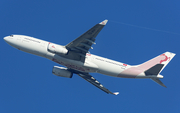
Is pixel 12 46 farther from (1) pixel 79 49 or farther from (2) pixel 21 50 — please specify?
(1) pixel 79 49

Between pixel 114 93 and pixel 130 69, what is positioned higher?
pixel 130 69

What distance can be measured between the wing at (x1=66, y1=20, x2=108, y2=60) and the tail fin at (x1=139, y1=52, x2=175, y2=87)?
10710mm

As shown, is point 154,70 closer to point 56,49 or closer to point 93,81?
point 93,81

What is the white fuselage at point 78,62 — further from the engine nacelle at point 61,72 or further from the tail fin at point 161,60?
the engine nacelle at point 61,72

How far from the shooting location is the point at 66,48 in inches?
1471

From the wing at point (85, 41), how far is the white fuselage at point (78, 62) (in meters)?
1.70

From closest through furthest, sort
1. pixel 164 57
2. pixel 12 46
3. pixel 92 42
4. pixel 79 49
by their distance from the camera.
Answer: pixel 92 42, pixel 79 49, pixel 12 46, pixel 164 57

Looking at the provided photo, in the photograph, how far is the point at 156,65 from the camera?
36.4m

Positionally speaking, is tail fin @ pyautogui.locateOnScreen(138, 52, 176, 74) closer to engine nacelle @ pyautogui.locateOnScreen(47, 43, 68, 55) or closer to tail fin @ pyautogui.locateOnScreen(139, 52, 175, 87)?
tail fin @ pyautogui.locateOnScreen(139, 52, 175, 87)

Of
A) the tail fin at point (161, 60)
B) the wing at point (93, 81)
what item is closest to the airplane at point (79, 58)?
the tail fin at point (161, 60)

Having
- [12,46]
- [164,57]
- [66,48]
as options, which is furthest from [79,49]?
[164,57]

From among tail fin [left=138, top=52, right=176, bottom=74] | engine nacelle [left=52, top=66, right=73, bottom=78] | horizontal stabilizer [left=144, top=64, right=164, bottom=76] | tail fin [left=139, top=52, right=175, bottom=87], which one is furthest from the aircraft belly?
tail fin [left=138, top=52, right=176, bottom=74]

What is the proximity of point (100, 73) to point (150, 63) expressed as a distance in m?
9.51

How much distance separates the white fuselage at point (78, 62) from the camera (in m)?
37.9
